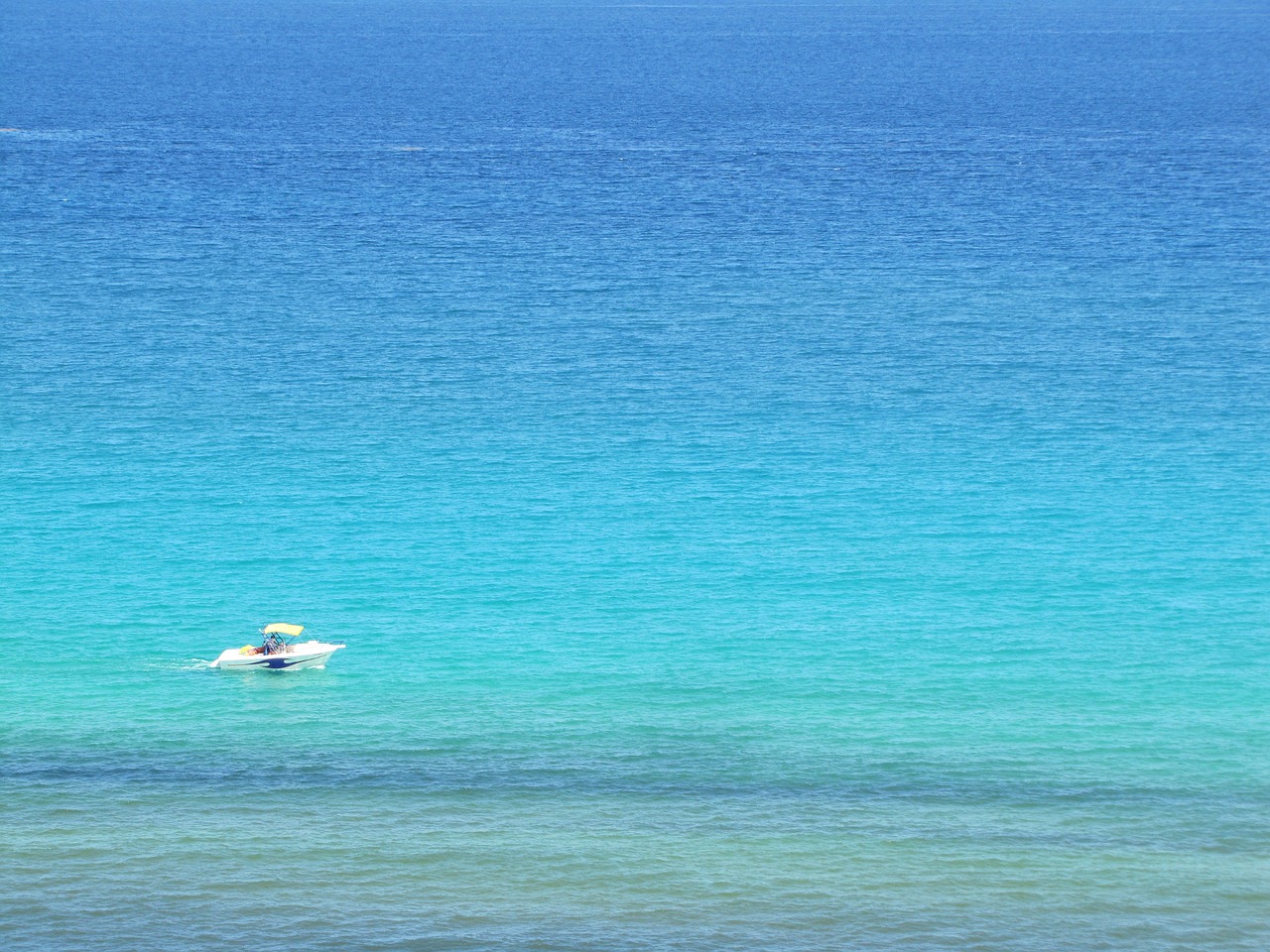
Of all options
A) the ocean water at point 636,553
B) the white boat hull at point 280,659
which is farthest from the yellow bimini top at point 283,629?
the ocean water at point 636,553

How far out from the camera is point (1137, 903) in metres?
42.5

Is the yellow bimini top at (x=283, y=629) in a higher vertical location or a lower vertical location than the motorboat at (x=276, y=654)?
higher

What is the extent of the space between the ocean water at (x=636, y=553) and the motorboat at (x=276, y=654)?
Answer: 27.3 inches

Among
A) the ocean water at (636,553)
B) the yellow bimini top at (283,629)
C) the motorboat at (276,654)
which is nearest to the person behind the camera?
the ocean water at (636,553)

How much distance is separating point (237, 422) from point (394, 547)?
1834cm

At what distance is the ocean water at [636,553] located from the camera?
44.1m

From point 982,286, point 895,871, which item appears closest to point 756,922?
point 895,871

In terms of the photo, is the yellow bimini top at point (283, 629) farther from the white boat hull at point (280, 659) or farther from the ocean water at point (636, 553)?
the ocean water at point (636, 553)

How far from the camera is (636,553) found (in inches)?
2717

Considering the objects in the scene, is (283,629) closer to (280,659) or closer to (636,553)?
(280,659)

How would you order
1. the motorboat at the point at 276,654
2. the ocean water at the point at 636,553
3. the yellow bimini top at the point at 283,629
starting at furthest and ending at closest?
1. the yellow bimini top at the point at 283,629
2. the motorboat at the point at 276,654
3. the ocean water at the point at 636,553

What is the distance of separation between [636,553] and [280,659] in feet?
57.3

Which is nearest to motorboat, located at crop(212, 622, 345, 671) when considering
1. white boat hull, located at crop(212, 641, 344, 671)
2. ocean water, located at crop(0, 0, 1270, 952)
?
white boat hull, located at crop(212, 641, 344, 671)

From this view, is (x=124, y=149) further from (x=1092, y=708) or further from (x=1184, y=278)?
(x=1092, y=708)
